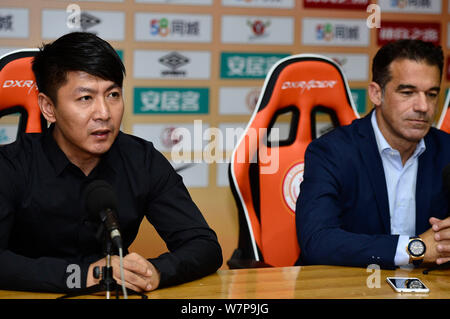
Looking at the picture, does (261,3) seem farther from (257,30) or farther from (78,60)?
(78,60)

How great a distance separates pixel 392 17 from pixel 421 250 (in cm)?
194

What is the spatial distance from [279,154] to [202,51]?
1023 mm

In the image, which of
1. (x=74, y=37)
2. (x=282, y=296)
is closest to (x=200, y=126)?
(x=74, y=37)

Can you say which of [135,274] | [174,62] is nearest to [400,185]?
[135,274]

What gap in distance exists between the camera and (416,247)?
1.51 meters

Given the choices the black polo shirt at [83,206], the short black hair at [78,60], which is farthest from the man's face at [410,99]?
the short black hair at [78,60]

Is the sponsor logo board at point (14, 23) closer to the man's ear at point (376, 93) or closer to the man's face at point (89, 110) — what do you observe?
the man's face at point (89, 110)

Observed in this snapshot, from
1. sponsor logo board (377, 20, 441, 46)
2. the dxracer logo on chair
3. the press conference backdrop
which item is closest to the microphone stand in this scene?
the dxracer logo on chair

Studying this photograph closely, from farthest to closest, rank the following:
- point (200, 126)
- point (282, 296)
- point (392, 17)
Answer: point (392, 17)
point (200, 126)
point (282, 296)

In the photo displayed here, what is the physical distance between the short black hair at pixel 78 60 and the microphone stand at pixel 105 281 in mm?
523

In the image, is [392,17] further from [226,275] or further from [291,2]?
[226,275]

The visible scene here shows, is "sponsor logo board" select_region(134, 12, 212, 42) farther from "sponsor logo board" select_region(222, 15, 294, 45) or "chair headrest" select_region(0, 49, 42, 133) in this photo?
"chair headrest" select_region(0, 49, 42, 133)

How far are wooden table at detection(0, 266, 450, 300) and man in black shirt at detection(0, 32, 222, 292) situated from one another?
0.06 meters

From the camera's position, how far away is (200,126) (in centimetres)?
290
